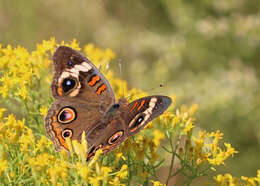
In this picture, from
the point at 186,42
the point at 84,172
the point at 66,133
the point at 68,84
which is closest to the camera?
the point at 84,172

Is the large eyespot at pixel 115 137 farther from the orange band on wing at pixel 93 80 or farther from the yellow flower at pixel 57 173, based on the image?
the orange band on wing at pixel 93 80

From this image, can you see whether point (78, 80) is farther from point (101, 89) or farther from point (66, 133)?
point (66, 133)

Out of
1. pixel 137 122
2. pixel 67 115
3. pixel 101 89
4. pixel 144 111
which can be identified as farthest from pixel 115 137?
pixel 101 89

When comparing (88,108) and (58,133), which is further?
(88,108)

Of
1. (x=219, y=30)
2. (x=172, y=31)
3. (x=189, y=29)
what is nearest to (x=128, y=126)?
(x=219, y=30)

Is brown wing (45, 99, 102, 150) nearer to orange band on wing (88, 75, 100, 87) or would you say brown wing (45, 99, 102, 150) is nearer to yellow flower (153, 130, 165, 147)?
orange band on wing (88, 75, 100, 87)

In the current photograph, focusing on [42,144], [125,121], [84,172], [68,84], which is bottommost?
[84,172]

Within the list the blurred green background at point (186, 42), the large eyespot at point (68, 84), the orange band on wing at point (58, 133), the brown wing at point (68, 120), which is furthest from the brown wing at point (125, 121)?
the blurred green background at point (186, 42)
